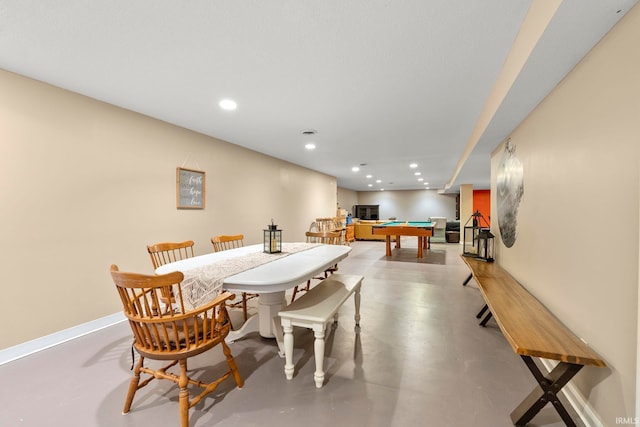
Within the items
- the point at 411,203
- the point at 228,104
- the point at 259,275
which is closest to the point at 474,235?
the point at 259,275

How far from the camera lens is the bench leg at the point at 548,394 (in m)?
1.32

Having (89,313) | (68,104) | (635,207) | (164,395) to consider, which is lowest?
(164,395)

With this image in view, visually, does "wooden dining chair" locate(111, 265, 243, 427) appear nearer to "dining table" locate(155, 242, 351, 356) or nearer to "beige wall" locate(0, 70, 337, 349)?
"dining table" locate(155, 242, 351, 356)

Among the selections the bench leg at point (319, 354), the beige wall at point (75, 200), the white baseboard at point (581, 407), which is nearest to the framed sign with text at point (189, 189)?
the beige wall at point (75, 200)

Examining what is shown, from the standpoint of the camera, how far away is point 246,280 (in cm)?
166

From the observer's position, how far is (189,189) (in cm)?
353

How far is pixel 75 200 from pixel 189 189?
122cm

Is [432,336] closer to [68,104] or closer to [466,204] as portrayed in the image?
[68,104]

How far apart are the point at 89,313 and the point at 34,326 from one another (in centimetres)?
38

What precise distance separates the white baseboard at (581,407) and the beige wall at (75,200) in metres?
3.92

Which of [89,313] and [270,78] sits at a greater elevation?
[270,78]

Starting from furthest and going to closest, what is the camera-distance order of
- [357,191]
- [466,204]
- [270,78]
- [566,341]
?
1. [357,191]
2. [466,204]
3. [270,78]
4. [566,341]

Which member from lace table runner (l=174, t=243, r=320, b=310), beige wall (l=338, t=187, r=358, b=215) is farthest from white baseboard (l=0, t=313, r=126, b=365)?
beige wall (l=338, t=187, r=358, b=215)

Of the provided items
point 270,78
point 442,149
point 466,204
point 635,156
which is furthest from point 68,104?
point 466,204
